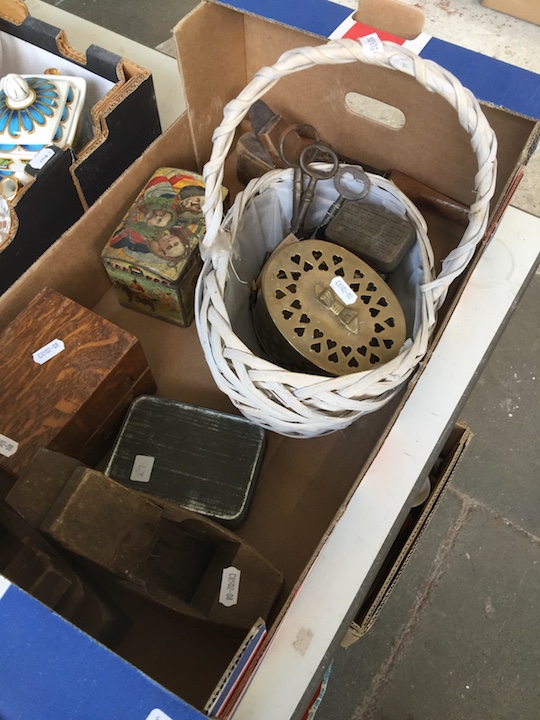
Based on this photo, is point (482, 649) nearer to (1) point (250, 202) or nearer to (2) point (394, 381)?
(2) point (394, 381)

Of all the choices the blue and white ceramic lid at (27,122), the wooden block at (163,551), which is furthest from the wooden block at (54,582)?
the blue and white ceramic lid at (27,122)

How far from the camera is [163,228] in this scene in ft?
2.57

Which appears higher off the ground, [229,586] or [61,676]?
[61,676]

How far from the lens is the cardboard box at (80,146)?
78 centimetres

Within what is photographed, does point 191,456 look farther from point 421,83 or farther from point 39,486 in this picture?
point 421,83

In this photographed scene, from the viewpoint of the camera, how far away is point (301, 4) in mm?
730

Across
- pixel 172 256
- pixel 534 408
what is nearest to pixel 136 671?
pixel 172 256

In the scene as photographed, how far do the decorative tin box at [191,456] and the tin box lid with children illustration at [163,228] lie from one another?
18 cm

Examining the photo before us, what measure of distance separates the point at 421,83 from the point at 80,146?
1.92 feet

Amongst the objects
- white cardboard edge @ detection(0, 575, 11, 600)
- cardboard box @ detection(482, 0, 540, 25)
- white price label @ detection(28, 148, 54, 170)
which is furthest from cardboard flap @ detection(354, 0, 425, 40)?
cardboard box @ detection(482, 0, 540, 25)

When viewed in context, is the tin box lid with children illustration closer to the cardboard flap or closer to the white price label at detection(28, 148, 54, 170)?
the white price label at detection(28, 148, 54, 170)

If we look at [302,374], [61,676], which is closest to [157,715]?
[61,676]

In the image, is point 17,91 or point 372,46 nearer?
point 372,46

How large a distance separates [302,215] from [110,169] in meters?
0.31
